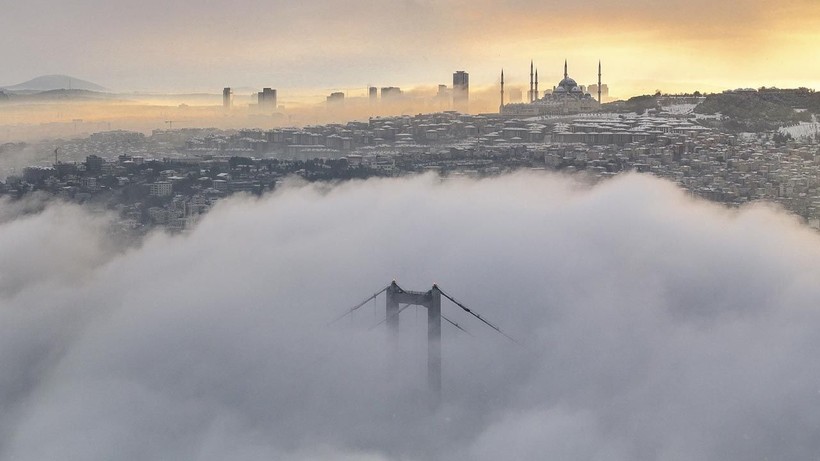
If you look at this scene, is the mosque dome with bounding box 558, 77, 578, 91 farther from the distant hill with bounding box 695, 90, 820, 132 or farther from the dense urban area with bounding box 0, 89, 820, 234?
the distant hill with bounding box 695, 90, 820, 132

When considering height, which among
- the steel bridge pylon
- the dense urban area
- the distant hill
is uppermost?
the distant hill

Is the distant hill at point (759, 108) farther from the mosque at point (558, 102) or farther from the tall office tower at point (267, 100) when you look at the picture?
the tall office tower at point (267, 100)

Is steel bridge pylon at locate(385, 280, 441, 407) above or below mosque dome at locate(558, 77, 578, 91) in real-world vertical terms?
below

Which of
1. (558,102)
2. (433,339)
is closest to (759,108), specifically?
(558,102)

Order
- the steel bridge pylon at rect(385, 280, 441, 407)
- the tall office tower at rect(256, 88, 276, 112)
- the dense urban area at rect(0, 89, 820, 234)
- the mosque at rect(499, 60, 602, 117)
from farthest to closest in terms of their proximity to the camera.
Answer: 1. the mosque at rect(499, 60, 602, 117)
2. the tall office tower at rect(256, 88, 276, 112)
3. the dense urban area at rect(0, 89, 820, 234)
4. the steel bridge pylon at rect(385, 280, 441, 407)

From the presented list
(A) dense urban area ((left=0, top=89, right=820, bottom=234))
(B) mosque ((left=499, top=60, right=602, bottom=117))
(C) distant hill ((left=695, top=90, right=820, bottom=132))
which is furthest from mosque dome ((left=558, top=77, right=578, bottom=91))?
(C) distant hill ((left=695, top=90, right=820, bottom=132))

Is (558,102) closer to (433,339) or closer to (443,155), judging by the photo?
(443,155)

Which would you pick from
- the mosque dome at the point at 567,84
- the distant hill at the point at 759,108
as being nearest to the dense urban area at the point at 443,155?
the distant hill at the point at 759,108
